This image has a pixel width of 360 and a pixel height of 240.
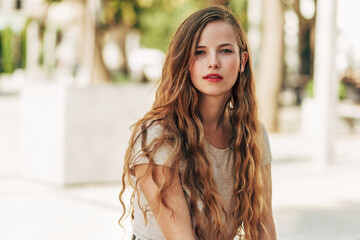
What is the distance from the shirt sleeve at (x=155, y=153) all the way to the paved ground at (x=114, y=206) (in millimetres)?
932

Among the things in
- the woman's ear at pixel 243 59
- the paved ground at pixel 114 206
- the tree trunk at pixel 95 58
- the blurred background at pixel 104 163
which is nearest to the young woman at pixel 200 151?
the woman's ear at pixel 243 59

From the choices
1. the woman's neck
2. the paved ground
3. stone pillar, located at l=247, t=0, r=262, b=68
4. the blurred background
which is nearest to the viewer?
the woman's neck

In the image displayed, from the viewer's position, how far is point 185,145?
7.48 ft

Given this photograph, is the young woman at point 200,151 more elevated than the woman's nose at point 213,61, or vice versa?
the woman's nose at point 213,61

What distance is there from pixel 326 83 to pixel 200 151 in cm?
563

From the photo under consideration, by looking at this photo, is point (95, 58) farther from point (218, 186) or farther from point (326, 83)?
Answer: point (218, 186)

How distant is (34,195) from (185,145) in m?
3.79

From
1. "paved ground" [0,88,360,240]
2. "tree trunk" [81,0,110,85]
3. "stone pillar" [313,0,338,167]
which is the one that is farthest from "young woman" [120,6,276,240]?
"tree trunk" [81,0,110,85]

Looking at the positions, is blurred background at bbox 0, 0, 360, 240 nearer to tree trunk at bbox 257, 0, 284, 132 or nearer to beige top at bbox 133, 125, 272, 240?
beige top at bbox 133, 125, 272, 240

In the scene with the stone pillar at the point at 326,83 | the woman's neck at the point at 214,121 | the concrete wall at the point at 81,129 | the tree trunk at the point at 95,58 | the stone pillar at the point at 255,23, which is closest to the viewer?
the woman's neck at the point at 214,121

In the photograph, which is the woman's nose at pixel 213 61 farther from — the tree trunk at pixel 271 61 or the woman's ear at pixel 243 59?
the tree trunk at pixel 271 61

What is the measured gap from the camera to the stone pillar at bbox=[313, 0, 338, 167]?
24.8 feet

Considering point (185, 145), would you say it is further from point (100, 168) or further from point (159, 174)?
point (100, 168)

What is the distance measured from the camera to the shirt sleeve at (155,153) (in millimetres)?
2225
